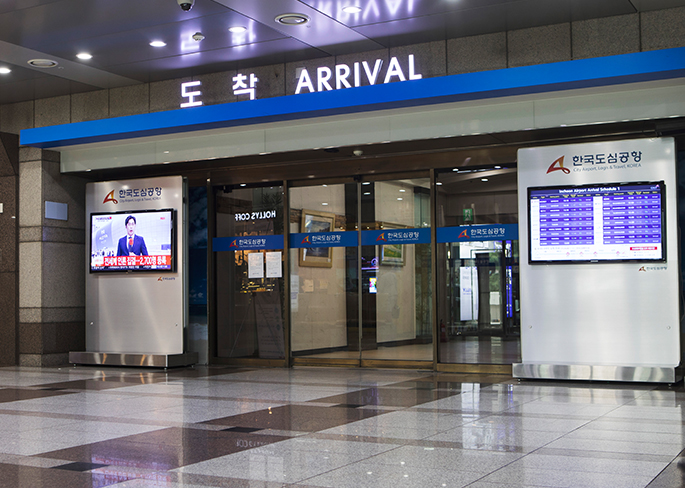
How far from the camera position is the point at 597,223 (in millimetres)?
9859

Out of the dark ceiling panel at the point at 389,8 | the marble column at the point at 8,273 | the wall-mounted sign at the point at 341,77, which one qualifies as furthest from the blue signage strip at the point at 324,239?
the marble column at the point at 8,273

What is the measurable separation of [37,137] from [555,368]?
9027 millimetres

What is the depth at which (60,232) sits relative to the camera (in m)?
13.6

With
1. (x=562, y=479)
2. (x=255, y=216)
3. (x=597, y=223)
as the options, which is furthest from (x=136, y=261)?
(x=562, y=479)

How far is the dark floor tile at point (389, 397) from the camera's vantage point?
26.4 feet

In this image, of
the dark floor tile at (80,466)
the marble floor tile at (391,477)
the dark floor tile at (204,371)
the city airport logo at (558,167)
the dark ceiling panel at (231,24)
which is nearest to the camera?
the marble floor tile at (391,477)

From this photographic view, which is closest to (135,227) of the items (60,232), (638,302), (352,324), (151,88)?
(60,232)

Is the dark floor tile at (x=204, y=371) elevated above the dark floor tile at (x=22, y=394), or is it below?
below

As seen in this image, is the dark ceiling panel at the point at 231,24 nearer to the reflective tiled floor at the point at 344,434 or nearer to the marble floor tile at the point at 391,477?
the reflective tiled floor at the point at 344,434

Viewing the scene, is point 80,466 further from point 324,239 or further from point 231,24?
point 324,239

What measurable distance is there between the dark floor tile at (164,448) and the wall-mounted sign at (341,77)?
589 cm

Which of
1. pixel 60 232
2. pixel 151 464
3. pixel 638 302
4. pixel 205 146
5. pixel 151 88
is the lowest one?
pixel 151 464

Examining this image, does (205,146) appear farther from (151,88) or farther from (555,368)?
(555,368)

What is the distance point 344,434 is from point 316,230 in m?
6.71
